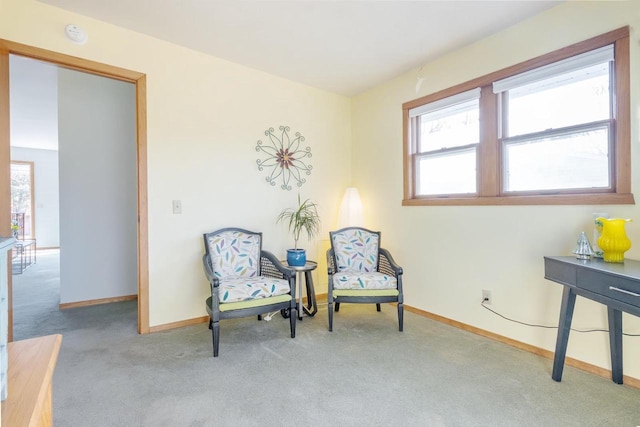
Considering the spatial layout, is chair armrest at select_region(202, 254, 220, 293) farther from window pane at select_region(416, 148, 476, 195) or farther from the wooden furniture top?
window pane at select_region(416, 148, 476, 195)

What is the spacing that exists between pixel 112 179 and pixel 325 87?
2.81 m

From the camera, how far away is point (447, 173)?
10.2 ft

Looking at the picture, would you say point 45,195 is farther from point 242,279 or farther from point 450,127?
point 450,127

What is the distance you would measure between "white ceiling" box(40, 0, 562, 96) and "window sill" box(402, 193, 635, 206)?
138cm

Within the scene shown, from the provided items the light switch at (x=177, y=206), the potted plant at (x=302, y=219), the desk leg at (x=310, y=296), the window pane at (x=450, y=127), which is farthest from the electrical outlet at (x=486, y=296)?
the light switch at (x=177, y=206)

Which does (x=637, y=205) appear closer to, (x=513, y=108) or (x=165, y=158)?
(x=513, y=108)

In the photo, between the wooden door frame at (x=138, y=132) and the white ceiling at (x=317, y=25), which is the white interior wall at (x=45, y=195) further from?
the white ceiling at (x=317, y=25)

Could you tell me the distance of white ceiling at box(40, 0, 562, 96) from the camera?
7.42 ft

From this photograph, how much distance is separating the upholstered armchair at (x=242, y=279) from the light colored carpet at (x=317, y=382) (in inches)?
11.4

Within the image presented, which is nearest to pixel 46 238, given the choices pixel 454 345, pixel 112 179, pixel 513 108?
pixel 112 179

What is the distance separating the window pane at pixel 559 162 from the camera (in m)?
2.13

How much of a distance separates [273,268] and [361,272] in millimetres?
876

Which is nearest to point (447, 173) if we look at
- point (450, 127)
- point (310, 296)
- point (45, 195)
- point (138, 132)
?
point (450, 127)

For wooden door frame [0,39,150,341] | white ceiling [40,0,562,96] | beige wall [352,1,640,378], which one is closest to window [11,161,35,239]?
wooden door frame [0,39,150,341]
